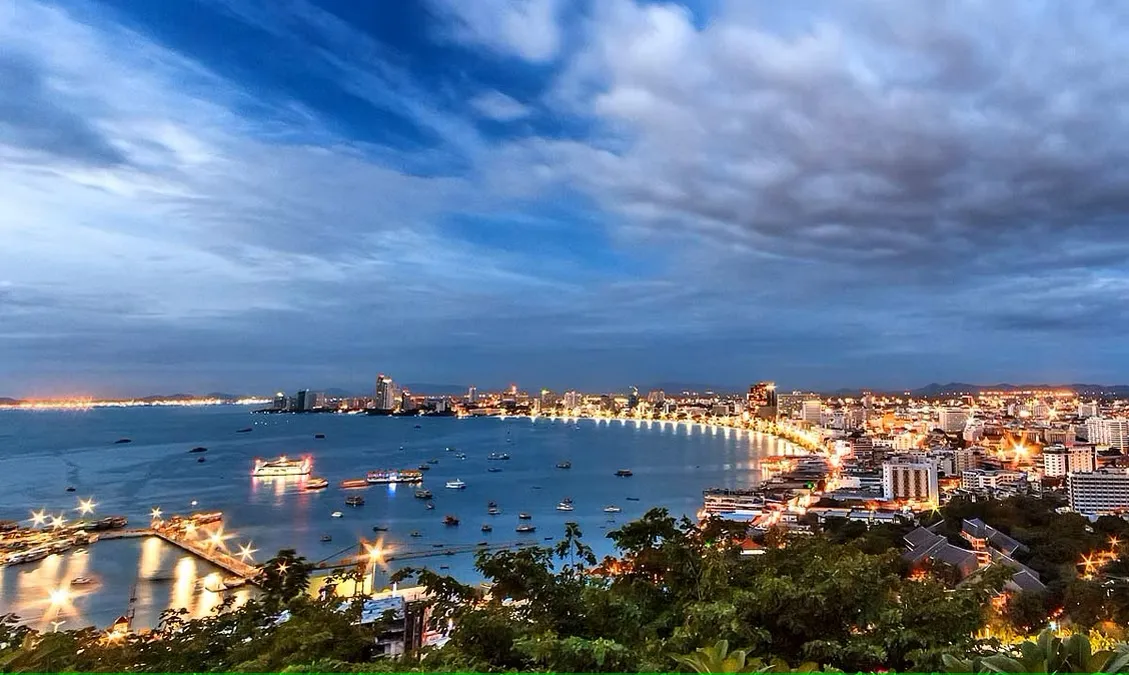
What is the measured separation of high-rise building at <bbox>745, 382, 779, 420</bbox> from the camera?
53.6 m

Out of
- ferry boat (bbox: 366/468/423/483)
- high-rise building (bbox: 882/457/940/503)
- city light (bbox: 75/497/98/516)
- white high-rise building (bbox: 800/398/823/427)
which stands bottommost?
city light (bbox: 75/497/98/516)

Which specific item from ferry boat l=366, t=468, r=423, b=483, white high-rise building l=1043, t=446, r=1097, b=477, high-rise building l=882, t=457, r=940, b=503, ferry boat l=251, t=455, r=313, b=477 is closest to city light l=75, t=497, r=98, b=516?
ferry boat l=251, t=455, r=313, b=477

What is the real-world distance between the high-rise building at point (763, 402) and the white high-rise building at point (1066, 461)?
95.8 ft

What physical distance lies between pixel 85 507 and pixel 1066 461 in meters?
29.5

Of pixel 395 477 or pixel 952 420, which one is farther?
pixel 952 420

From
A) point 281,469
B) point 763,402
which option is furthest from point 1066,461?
point 763,402

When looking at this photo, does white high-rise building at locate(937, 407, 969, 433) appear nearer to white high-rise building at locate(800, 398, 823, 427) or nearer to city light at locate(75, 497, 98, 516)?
white high-rise building at locate(800, 398, 823, 427)

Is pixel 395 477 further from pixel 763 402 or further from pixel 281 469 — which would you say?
pixel 763 402

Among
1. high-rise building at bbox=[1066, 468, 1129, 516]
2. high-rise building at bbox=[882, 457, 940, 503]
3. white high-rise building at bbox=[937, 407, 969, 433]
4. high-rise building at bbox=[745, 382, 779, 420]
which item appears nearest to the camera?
high-rise building at bbox=[1066, 468, 1129, 516]

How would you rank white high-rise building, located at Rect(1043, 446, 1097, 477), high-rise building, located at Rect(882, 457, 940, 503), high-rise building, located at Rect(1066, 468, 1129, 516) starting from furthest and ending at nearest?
white high-rise building, located at Rect(1043, 446, 1097, 477) < high-rise building, located at Rect(882, 457, 940, 503) < high-rise building, located at Rect(1066, 468, 1129, 516)

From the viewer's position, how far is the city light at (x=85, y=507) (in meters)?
14.7

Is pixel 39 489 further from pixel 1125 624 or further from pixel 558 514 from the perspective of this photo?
pixel 1125 624

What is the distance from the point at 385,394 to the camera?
6381 cm

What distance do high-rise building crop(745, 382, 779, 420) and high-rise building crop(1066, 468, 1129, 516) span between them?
1400 inches
